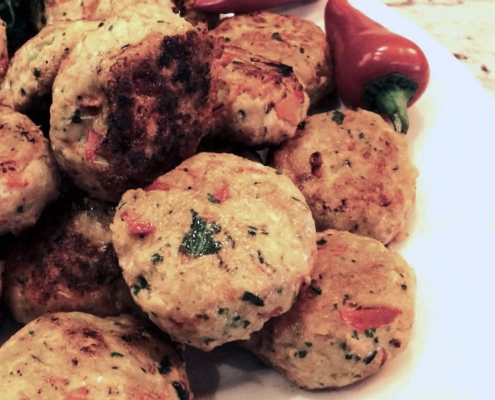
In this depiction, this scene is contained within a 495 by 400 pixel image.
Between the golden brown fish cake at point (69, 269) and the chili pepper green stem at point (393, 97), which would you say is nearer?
the golden brown fish cake at point (69, 269)

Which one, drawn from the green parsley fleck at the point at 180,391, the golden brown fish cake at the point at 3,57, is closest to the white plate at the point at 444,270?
the green parsley fleck at the point at 180,391

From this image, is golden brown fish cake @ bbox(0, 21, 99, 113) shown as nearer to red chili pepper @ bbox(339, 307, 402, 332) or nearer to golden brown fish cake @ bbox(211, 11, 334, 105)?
golden brown fish cake @ bbox(211, 11, 334, 105)

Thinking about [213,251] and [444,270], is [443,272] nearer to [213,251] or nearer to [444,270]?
[444,270]

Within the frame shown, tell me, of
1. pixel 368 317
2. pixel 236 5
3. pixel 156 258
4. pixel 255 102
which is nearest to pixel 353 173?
pixel 255 102

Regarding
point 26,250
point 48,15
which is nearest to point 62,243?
point 26,250

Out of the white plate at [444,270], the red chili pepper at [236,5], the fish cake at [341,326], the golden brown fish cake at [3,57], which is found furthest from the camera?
the red chili pepper at [236,5]

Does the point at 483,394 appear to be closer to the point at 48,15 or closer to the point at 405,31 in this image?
the point at 405,31

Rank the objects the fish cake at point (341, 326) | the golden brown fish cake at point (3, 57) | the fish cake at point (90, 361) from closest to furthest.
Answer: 1. the fish cake at point (90, 361)
2. the fish cake at point (341, 326)
3. the golden brown fish cake at point (3, 57)

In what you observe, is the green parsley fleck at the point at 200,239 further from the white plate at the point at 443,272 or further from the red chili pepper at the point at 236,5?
the red chili pepper at the point at 236,5
